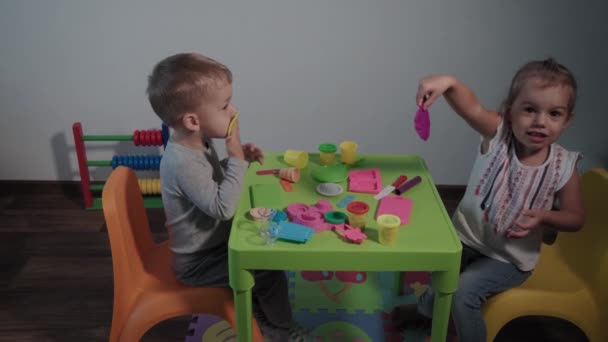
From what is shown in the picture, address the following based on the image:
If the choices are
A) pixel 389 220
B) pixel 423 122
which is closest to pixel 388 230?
pixel 389 220

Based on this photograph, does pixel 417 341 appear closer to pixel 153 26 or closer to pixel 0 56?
pixel 153 26

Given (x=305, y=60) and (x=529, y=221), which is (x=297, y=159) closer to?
(x=529, y=221)

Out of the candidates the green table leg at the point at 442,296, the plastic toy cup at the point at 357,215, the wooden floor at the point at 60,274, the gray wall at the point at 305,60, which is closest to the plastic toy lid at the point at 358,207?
the plastic toy cup at the point at 357,215

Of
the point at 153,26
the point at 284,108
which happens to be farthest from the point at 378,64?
the point at 153,26

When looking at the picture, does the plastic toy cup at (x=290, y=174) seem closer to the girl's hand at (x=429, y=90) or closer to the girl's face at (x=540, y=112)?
the girl's hand at (x=429, y=90)

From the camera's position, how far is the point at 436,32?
7.45ft

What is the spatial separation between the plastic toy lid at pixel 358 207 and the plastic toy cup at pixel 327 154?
287 mm

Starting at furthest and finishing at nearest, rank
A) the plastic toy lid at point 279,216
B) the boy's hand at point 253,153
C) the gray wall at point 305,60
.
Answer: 1. the gray wall at point 305,60
2. the boy's hand at point 253,153
3. the plastic toy lid at point 279,216

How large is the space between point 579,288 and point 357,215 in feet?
2.17

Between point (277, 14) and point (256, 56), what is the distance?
0.19 meters

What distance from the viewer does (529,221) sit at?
4.42 feet

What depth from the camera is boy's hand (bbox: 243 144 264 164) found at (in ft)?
5.16

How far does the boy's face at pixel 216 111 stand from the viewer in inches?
53.6

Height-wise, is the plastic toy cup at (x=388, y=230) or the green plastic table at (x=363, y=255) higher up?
the plastic toy cup at (x=388, y=230)
